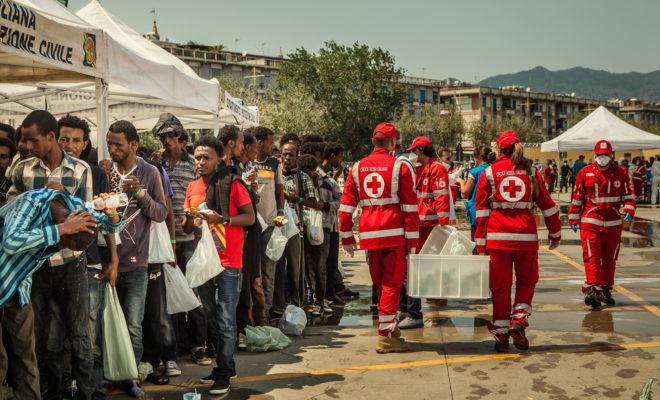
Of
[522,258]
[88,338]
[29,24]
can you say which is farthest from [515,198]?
[29,24]

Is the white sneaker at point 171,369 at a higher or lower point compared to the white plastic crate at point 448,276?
lower

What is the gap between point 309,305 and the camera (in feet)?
29.4

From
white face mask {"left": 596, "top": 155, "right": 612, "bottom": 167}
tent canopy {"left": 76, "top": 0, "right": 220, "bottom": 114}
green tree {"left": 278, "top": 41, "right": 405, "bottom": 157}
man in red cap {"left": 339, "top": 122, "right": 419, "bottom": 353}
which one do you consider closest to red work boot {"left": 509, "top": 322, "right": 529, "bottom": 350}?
man in red cap {"left": 339, "top": 122, "right": 419, "bottom": 353}

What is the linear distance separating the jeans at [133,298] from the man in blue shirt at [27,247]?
109 centimetres

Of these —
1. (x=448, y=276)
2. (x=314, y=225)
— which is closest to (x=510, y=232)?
(x=448, y=276)

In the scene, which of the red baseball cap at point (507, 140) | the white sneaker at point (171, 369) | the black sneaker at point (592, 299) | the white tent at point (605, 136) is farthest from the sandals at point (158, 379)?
the white tent at point (605, 136)

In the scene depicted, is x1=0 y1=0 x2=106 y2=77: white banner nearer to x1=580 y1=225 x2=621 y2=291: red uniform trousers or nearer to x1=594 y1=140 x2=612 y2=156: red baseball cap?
x1=594 y1=140 x2=612 y2=156: red baseball cap

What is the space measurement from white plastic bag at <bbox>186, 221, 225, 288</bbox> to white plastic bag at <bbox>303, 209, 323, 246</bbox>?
3.17 m

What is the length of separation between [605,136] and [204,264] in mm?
19895

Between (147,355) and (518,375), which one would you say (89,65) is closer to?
(147,355)

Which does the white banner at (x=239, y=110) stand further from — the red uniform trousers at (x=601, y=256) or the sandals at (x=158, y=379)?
the sandals at (x=158, y=379)

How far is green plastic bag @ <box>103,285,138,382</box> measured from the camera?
513 centimetres

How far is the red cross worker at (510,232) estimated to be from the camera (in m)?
6.77

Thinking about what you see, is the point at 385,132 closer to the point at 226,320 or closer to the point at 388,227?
the point at 388,227
